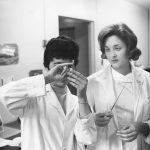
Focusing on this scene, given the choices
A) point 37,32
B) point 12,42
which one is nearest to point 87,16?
point 37,32

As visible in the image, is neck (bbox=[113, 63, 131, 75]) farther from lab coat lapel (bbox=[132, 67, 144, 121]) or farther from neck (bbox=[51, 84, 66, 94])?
neck (bbox=[51, 84, 66, 94])

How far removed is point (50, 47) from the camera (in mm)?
1372

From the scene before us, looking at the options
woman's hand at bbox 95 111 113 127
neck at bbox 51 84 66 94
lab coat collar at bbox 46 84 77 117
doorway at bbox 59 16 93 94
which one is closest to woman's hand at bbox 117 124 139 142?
woman's hand at bbox 95 111 113 127

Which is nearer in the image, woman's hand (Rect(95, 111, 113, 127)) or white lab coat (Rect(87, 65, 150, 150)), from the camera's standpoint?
woman's hand (Rect(95, 111, 113, 127))

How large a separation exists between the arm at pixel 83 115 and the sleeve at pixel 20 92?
174 mm

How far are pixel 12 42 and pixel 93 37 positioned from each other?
2.04 metres

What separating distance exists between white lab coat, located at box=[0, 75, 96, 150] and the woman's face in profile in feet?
1.27

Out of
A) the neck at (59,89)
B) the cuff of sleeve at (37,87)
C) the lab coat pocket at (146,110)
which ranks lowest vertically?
the lab coat pocket at (146,110)

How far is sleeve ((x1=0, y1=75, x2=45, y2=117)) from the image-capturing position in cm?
112

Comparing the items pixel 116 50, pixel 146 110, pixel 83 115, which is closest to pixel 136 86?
pixel 146 110

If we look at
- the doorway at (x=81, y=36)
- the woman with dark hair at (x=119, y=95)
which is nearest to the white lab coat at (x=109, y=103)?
the woman with dark hair at (x=119, y=95)

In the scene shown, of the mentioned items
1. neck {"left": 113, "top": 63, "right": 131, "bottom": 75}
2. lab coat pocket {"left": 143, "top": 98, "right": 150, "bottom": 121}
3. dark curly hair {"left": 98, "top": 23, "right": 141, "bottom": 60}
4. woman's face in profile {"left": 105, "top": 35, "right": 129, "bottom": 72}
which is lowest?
lab coat pocket {"left": 143, "top": 98, "right": 150, "bottom": 121}

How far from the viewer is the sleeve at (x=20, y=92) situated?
3.69 ft

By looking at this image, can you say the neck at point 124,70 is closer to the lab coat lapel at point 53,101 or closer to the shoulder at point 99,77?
the shoulder at point 99,77
